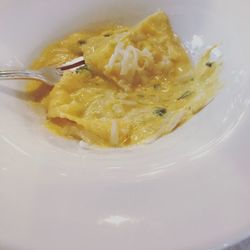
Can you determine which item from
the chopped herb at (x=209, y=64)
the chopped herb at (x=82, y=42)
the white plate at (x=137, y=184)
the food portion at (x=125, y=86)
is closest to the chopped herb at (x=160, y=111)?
the food portion at (x=125, y=86)

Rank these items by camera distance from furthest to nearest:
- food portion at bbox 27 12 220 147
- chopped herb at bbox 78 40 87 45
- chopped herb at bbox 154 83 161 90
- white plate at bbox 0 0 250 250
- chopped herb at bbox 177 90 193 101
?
chopped herb at bbox 78 40 87 45
chopped herb at bbox 154 83 161 90
chopped herb at bbox 177 90 193 101
food portion at bbox 27 12 220 147
white plate at bbox 0 0 250 250

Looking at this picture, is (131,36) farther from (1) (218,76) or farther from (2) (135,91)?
(1) (218,76)

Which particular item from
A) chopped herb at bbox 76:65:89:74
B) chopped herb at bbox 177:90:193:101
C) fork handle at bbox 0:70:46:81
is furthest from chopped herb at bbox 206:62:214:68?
fork handle at bbox 0:70:46:81

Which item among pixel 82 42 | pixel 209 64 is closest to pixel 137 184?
pixel 209 64

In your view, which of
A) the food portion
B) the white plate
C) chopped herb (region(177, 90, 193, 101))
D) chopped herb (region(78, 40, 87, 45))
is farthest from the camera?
chopped herb (region(78, 40, 87, 45))

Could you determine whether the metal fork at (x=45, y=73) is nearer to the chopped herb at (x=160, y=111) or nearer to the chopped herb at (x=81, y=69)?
the chopped herb at (x=81, y=69)

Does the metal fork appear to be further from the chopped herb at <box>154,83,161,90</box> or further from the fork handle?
the chopped herb at <box>154,83,161,90</box>

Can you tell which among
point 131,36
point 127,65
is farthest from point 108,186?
point 131,36
